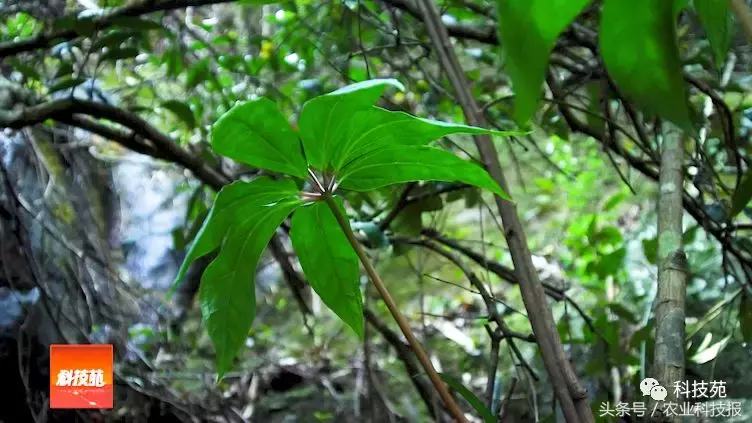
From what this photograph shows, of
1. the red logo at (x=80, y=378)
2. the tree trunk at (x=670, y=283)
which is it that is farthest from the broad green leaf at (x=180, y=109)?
the tree trunk at (x=670, y=283)

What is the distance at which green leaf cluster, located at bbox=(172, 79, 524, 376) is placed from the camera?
1.11 ft

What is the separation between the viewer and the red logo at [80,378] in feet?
2.39

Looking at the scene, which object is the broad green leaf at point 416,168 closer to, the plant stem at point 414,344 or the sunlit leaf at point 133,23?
the plant stem at point 414,344

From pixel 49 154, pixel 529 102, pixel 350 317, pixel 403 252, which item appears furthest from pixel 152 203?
pixel 529 102

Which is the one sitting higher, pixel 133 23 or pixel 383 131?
pixel 133 23

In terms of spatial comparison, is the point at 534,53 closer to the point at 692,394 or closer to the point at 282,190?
the point at 282,190

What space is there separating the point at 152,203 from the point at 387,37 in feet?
2.90

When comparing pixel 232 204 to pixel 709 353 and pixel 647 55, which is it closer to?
pixel 647 55

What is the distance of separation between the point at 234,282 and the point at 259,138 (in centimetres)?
12

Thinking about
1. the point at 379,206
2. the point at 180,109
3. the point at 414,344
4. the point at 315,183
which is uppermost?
the point at 180,109

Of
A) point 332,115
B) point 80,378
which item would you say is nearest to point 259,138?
point 332,115

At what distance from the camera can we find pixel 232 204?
1.32 ft

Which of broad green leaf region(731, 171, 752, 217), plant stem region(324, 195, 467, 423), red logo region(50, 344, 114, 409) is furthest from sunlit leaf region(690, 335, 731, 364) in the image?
red logo region(50, 344, 114, 409)

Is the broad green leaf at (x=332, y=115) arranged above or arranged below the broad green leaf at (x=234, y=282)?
above
